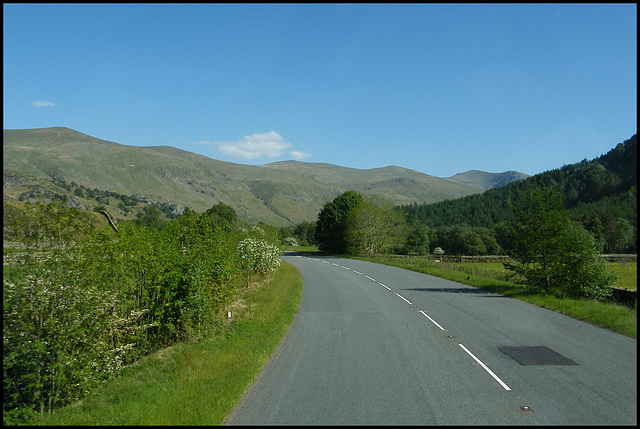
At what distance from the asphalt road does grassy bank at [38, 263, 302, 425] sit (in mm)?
398

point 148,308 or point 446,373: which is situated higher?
point 148,308

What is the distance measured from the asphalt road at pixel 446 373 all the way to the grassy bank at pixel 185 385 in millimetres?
398

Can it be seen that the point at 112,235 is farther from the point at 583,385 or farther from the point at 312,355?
the point at 583,385

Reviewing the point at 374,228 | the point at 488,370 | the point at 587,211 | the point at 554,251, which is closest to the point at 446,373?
the point at 488,370

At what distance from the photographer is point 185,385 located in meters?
7.61

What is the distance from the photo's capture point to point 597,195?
161 metres

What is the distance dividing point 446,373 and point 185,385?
16.3 ft

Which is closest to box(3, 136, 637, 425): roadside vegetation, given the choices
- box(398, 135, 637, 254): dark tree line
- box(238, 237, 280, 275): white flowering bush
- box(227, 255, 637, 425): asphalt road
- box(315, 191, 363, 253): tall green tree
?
box(227, 255, 637, 425): asphalt road

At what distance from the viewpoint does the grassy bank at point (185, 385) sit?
620cm

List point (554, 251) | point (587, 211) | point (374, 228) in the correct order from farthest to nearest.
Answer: point (587, 211) < point (374, 228) < point (554, 251)

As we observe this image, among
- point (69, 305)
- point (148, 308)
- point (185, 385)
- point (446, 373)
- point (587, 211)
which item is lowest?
point (185, 385)

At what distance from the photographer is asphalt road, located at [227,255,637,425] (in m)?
6.07

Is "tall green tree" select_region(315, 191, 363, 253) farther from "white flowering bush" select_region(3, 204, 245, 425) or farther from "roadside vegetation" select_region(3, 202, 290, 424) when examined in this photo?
"white flowering bush" select_region(3, 204, 245, 425)

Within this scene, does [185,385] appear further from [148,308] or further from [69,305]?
[148,308]
